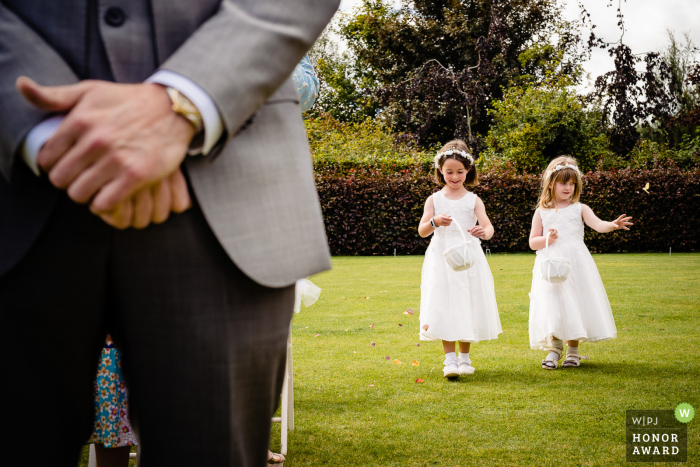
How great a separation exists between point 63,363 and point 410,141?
22.8m

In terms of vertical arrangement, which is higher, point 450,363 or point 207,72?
point 207,72

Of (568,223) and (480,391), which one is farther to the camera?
(568,223)

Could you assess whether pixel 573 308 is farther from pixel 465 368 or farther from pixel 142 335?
pixel 142 335

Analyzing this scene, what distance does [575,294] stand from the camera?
529cm

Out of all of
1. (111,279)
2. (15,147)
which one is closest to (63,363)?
(111,279)

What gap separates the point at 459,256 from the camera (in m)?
4.77

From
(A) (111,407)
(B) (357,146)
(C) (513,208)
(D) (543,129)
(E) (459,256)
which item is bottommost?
(A) (111,407)

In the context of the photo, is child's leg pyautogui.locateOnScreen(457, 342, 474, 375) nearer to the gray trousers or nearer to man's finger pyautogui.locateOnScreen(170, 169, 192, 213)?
the gray trousers

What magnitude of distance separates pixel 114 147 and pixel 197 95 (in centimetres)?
14

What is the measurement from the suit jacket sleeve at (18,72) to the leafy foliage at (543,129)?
783 inches

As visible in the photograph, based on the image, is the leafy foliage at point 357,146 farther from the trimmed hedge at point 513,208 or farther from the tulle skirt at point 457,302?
the tulle skirt at point 457,302

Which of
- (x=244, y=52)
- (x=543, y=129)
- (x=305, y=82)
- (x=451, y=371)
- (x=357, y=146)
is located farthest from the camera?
(x=543, y=129)

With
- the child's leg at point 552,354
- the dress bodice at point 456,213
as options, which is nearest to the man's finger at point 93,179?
the dress bodice at point 456,213

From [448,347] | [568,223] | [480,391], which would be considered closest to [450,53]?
[568,223]
